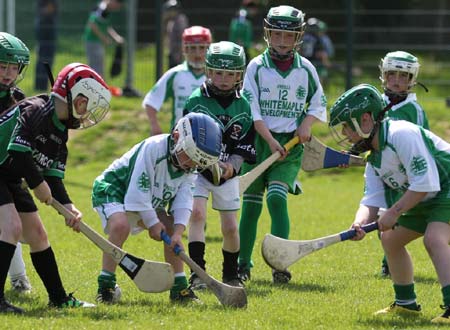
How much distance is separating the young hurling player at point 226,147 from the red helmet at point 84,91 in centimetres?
121

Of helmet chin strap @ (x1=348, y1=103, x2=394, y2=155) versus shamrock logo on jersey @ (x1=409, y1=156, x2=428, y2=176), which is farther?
helmet chin strap @ (x1=348, y1=103, x2=394, y2=155)

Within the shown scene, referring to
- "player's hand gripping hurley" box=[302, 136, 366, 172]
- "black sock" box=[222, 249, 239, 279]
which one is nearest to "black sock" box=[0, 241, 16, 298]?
"black sock" box=[222, 249, 239, 279]

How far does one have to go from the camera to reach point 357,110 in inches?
248

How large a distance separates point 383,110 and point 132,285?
234 cm

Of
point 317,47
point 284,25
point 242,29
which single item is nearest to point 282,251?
point 284,25

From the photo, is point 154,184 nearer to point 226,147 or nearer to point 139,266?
point 139,266

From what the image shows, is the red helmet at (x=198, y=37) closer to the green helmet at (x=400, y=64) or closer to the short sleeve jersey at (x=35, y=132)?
the green helmet at (x=400, y=64)

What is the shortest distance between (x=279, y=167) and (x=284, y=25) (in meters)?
1.07

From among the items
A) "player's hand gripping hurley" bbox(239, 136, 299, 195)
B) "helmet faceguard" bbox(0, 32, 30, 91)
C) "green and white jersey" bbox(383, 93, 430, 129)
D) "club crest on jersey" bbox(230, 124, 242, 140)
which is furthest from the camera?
"green and white jersey" bbox(383, 93, 430, 129)

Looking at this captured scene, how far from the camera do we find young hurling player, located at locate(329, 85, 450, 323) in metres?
6.19

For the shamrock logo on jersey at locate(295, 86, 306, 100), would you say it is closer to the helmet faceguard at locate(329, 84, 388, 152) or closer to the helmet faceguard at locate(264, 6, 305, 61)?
the helmet faceguard at locate(264, 6, 305, 61)

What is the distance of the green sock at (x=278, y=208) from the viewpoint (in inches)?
320

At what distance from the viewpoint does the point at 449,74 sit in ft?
56.2

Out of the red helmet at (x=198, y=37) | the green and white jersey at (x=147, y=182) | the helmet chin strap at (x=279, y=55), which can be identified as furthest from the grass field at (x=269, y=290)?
the red helmet at (x=198, y=37)
